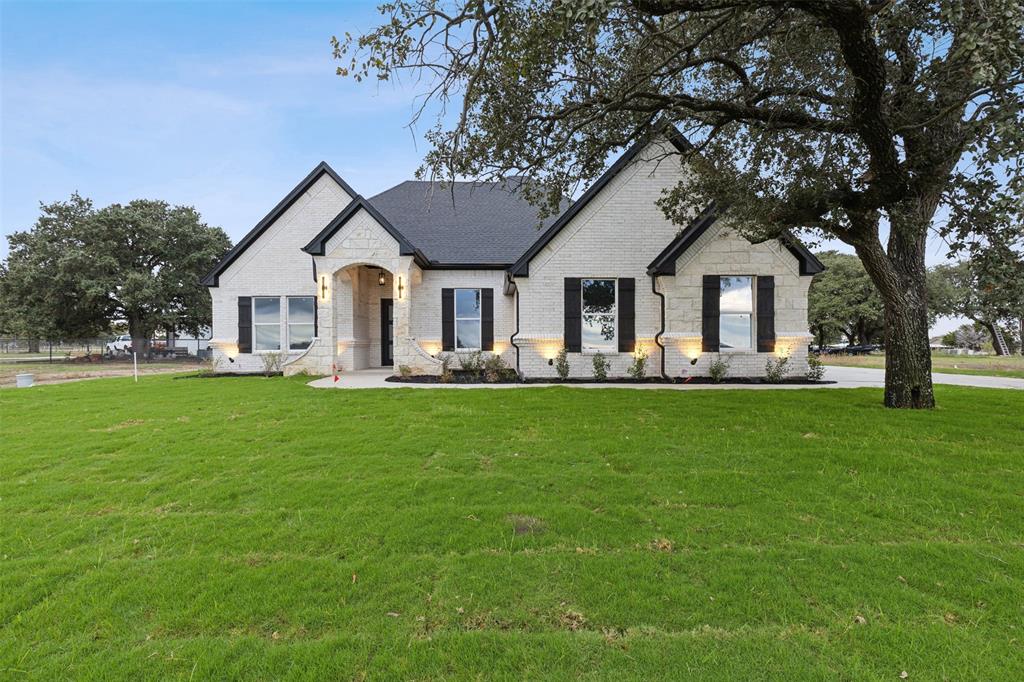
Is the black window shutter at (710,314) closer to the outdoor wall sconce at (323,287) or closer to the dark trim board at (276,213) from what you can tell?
the outdoor wall sconce at (323,287)

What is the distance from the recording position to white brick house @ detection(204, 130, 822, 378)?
1214 centimetres

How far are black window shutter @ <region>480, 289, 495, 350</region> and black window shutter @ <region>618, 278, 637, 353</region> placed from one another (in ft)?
14.6

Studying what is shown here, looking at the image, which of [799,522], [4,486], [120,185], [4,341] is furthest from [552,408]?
[120,185]

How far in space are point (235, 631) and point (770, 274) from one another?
45.3ft

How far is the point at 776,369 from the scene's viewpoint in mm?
11898

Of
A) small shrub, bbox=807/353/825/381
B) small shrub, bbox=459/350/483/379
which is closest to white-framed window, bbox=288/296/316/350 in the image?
small shrub, bbox=459/350/483/379

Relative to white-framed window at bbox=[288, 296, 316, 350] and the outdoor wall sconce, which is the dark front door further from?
the outdoor wall sconce

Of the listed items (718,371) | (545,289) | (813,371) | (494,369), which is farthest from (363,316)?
(813,371)

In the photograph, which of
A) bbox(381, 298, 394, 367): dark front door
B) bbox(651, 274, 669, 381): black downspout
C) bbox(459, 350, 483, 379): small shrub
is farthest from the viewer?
bbox(381, 298, 394, 367): dark front door

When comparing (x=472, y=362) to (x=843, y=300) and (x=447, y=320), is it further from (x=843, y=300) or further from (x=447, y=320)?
(x=843, y=300)

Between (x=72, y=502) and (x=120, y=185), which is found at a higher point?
(x=120, y=185)

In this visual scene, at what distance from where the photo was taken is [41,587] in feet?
8.64

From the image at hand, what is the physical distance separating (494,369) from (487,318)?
2.35 m

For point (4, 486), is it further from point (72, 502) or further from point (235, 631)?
point (235, 631)
